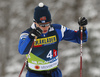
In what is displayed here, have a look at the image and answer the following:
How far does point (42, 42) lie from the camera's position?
359 centimetres

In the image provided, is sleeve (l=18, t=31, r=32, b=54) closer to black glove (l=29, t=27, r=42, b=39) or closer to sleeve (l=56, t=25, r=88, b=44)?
black glove (l=29, t=27, r=42, b=39)

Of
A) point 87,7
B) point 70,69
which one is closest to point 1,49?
point 70,69

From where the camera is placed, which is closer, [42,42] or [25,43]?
[25,43]

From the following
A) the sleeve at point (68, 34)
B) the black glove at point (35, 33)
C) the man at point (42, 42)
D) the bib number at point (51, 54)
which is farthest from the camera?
the sleeve at point (68, 34)

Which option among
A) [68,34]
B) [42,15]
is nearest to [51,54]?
[68,34]

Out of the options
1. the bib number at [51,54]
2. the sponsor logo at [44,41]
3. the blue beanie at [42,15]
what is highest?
the blue beanie at [42,15]

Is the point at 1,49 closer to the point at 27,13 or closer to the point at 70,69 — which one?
the point at 27,13

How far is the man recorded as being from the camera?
11.4ft

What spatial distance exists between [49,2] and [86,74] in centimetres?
383

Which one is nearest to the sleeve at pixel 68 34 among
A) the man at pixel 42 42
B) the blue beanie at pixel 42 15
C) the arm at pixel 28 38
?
the man at pixel 42 42

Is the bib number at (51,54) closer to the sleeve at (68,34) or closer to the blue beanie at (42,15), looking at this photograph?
the sleeve at (68,34)

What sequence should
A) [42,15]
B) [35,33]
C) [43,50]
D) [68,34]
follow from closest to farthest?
[35,33]
[42,15]
[43,50]
[68,34]

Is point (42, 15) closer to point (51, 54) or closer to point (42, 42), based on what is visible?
point (42, 42)

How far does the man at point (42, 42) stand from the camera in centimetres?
348
